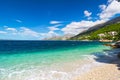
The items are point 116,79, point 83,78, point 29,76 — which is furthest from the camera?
point 29,76

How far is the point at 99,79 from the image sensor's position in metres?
17.4

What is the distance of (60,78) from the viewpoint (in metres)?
19.1

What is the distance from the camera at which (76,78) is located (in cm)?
1884

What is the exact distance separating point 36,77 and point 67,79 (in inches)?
159

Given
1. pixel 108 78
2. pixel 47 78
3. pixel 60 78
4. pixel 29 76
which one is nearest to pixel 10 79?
pixel 29 76

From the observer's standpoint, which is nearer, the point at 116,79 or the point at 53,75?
the point at 116,79

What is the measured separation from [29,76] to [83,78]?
23.2ft

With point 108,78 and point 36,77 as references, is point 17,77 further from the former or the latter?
point 108,78

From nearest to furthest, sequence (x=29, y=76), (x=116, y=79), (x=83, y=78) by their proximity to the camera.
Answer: (x=116, y=79)
(x=83, y=78)
(x=29, y=76)

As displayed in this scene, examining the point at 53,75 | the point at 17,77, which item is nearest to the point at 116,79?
the point at 53,75

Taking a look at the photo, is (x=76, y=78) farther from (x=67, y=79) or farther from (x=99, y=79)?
(x=99, y=79)

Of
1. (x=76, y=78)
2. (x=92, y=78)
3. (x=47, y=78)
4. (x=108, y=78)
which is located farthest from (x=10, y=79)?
(x=108, y=78)

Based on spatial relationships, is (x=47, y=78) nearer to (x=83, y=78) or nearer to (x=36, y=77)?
(x=36, y=77)

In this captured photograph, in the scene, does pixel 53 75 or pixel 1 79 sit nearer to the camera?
pixel 1 79
